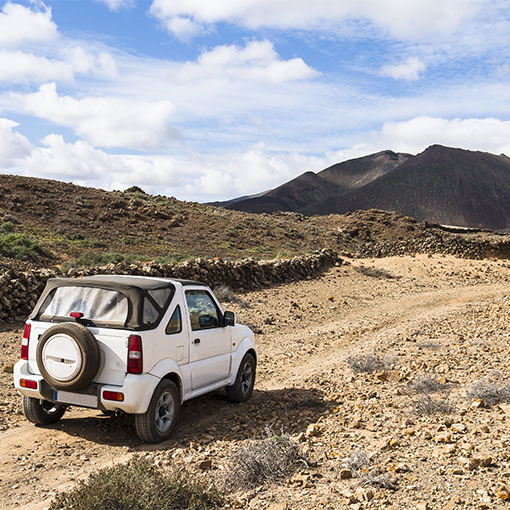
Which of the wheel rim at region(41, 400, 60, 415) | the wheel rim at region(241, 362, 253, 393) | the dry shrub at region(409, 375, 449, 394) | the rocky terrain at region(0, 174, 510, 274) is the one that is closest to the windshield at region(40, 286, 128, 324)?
the wheel rim at region(41, 400, 60, 415)

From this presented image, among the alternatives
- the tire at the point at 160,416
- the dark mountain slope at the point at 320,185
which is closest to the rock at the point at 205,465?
the tire at the point at 160,416

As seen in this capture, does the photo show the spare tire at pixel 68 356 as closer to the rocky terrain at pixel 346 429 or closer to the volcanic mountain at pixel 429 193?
the rocky terrain at pixel 346 429

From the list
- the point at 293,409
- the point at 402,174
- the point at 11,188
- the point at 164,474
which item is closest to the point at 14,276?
the point at 293,409

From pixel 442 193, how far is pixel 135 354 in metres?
115

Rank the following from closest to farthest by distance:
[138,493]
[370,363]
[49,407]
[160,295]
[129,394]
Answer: [138,493]
[129,394]
[160,295]
[49,407]
[370,363]

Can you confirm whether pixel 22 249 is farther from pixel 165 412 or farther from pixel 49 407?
pixel 165 412

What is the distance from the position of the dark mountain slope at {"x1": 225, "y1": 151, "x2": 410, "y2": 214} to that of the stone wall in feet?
296

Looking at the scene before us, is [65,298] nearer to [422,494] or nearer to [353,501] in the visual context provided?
[353,501]

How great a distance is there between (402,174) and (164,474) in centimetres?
12049

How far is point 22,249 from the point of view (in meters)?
21.6

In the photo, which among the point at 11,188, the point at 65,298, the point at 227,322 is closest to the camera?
the point at 65,298

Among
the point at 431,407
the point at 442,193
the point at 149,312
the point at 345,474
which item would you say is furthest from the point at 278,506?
the point at 442,193

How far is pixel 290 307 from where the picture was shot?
56.4 feet

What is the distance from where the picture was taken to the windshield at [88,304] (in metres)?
6.00
